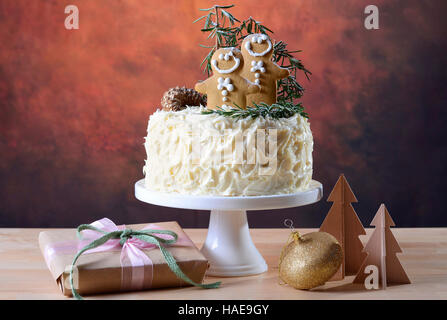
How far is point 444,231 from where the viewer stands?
6.69ft

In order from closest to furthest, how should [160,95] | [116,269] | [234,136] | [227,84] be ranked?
1. [116,269]
2. [234,136]
3. [227,84]
4. [160,95]

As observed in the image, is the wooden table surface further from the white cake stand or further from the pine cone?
the pine cone

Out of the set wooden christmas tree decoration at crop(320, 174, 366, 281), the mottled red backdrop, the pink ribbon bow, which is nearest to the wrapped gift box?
the pink ribbon bow

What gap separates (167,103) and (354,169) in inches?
55.8

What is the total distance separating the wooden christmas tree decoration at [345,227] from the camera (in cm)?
149

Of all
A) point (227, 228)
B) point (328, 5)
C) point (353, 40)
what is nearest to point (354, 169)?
point (353, 40)

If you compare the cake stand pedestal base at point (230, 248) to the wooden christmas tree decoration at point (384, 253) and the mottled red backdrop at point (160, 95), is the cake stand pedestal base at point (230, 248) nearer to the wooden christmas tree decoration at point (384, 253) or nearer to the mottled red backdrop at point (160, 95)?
the wooden christmas tree decoration at point (384, 253)

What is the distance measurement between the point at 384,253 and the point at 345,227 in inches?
5.1

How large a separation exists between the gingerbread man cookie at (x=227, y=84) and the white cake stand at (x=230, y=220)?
0.28m

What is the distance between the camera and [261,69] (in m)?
1.57

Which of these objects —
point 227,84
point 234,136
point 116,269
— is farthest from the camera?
point 227,84

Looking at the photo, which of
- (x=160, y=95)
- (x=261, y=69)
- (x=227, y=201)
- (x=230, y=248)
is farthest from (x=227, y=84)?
(x=160, y=95)

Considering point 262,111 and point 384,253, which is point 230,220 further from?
point 384,253

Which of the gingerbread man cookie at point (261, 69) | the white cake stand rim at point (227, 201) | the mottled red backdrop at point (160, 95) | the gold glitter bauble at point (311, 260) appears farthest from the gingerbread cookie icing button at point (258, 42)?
the mottled red backdrop at point (160, 95)
